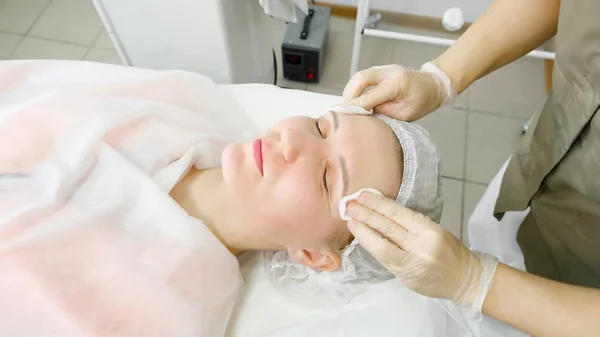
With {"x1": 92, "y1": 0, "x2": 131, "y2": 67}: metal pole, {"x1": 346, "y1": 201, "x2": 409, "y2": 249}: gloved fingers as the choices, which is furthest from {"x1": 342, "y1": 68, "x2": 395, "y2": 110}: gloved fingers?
{"x1": 92, "y1": 0, "x2": 131, "y2": 67}: metal pole

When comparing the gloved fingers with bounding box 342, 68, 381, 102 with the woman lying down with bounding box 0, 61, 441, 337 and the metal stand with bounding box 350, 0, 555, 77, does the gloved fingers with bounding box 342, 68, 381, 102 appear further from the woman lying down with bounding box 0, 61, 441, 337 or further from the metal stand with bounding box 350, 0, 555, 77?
the metal stand with bounding box 350, 0, 555, 77

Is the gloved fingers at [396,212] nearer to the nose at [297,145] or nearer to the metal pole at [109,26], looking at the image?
the nose at [297,145]

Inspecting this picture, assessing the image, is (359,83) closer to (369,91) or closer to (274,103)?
(369,91)

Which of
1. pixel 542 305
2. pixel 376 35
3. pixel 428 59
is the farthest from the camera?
pixel 428 59

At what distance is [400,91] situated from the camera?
3.61 ft

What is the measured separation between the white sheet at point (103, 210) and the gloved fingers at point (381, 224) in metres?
0.32

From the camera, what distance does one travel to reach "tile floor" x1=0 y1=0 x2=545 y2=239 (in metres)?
2.06

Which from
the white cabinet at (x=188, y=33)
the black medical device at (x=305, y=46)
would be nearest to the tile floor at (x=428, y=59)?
the black medical device at (x=305, y=46)

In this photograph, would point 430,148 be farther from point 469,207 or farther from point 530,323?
point 469,207

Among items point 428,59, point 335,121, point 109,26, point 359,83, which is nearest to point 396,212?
point 335,121

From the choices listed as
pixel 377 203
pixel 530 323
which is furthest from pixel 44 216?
pixel 530 323

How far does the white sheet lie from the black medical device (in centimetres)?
99

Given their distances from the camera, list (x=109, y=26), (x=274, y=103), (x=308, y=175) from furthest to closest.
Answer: (x=109, y=26) < (x=274, y=103) < (x=308, y=175)

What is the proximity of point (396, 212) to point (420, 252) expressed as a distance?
3.4 inches
